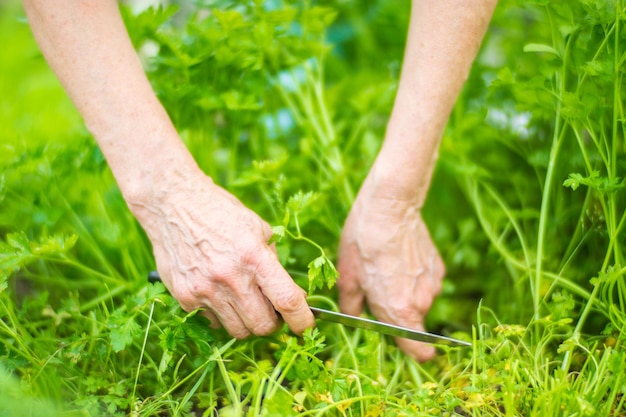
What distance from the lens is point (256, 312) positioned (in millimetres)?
1244

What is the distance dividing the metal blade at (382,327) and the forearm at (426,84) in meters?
0.28

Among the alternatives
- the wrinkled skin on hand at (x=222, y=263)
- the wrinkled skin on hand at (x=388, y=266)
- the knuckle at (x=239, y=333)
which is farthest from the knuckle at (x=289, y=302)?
the wrinkled skin on hand at (x=388, y=266)

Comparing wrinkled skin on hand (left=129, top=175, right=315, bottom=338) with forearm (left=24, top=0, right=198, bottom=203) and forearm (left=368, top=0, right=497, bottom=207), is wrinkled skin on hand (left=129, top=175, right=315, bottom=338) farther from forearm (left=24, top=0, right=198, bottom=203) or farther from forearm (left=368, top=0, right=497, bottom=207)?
forearm (left=368, top=0, right=497, bottom=207)

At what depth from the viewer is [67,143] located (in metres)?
1.54

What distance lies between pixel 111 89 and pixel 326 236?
0.67 metres

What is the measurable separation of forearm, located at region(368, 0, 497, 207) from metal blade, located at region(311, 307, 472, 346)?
278 mm

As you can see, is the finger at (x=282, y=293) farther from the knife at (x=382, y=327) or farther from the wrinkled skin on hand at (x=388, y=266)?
the wrinkled skin on hand at (x=388, y=266)

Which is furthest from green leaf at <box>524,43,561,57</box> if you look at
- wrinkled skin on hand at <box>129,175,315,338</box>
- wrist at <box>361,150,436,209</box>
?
wrinkled skin on hand at <box>129,175,315,338</box>

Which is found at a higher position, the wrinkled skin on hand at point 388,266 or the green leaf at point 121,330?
the green leaf at point 121,330

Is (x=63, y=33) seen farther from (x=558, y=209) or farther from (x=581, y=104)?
(x=558, y=209)

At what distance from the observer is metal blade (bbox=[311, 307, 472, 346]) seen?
130 cm

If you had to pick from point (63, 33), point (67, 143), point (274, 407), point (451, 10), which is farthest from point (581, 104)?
point (67, 143)

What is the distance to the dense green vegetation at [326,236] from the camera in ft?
3.96

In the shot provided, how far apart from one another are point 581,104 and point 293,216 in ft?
2.02
